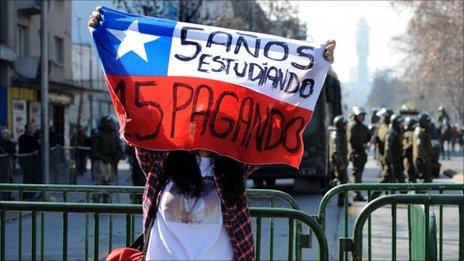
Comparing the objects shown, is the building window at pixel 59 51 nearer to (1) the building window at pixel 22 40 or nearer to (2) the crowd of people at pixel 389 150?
(1) the building window at pixel 22 40

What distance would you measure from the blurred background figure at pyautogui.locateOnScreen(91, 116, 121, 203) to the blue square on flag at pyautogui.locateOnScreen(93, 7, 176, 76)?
38.0ft

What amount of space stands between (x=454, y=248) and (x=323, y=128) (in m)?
10.8

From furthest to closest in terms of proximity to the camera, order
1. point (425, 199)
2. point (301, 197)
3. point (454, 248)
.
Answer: point (301, 197)
point (454, 248)
point (425, 199)

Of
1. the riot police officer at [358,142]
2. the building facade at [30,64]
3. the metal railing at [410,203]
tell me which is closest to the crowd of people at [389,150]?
the riot police officer at [358,142]

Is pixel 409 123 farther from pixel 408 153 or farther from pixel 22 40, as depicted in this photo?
pixel 22 40

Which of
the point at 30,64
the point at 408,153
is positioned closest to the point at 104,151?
the point at 408,153

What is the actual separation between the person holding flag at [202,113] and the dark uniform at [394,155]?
12933 millimetres

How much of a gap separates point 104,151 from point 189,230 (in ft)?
39.6

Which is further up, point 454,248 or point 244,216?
point 244,216

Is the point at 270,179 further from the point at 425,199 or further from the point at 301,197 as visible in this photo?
the point at 425,199

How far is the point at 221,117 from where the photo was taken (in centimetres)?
354

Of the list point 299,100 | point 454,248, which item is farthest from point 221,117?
point 454,248

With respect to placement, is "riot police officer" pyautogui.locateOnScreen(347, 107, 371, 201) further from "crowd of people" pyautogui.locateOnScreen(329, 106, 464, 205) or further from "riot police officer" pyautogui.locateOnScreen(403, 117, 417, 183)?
"riot police officer" pyautogui.locateOnScreen(403, 117, 417, 183)

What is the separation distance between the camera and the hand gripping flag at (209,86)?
11.5 feet
